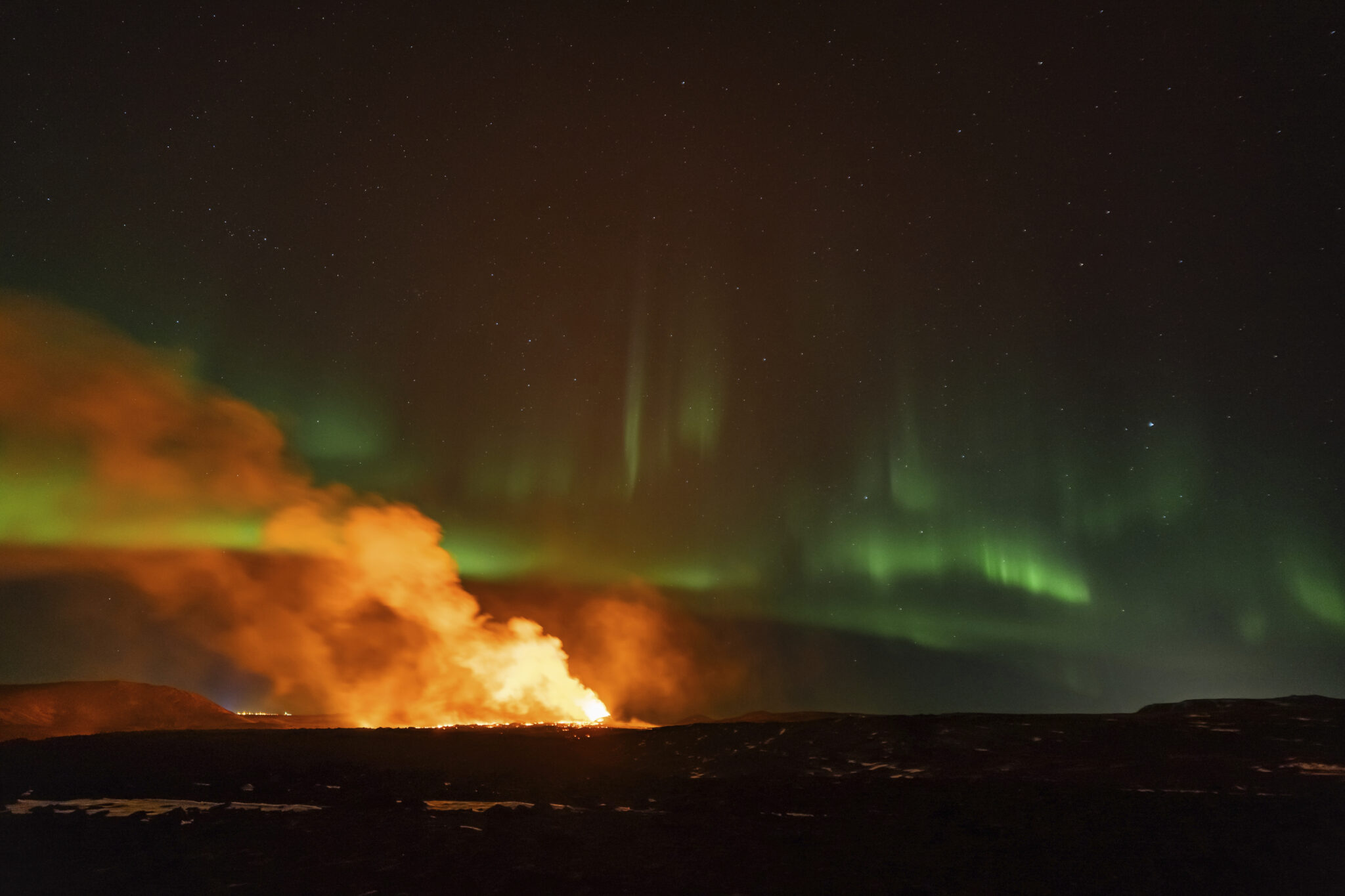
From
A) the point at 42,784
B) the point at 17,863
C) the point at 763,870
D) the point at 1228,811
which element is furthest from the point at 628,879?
the point at 42,784

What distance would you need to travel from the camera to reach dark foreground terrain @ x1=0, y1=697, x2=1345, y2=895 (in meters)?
13.4

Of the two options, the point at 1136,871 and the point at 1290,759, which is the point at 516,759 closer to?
the point at 1136,871

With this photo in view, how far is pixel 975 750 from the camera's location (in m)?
26.8

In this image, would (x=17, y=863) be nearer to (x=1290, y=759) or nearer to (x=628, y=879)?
(x=628, y=879)

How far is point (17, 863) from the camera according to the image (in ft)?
44.9

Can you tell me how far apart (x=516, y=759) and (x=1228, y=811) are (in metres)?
21.8

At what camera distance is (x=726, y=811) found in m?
19.7

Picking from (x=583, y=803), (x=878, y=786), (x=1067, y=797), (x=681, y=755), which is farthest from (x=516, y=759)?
(x=1067, y=797)

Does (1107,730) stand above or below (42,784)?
above

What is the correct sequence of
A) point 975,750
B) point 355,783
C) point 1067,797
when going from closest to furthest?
1. point 1067,797
2. point 355,783
3. point 975,750

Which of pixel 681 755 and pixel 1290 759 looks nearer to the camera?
pixel 1290 759

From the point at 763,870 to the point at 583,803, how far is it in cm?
815

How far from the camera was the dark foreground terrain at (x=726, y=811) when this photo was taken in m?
13.4

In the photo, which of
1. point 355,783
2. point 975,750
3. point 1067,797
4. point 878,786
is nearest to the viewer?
point 1067,797
